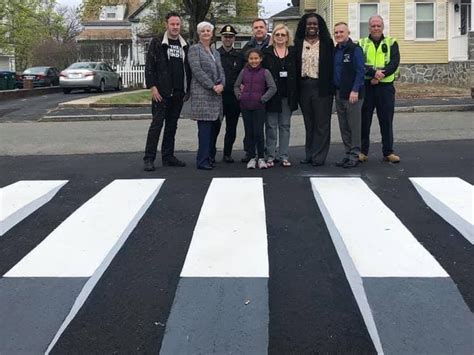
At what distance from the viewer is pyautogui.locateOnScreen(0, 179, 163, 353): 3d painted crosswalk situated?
3.72 m

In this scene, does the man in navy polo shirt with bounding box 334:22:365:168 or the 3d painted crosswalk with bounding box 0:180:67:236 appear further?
the man in navy polo shirt with bounding box 334:22:365:168

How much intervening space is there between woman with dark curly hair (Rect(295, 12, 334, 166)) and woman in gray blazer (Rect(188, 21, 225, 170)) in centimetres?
108

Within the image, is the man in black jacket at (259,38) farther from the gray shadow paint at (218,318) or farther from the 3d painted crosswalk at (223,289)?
the gray shadow paint at (218,318)

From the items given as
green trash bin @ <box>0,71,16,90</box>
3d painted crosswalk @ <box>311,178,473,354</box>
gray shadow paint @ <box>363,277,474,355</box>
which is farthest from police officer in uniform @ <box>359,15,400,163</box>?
green trash bin @ <box>0,71,16,90</box>

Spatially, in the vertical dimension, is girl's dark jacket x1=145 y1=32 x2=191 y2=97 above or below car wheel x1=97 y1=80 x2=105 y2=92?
below

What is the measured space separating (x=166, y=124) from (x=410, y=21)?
2011 cm

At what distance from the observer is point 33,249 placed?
504cm

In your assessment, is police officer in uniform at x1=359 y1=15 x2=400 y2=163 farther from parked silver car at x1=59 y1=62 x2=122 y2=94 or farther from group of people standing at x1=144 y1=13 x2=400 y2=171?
parked silver car at x1=59 y1=62 x2=122 y2=94

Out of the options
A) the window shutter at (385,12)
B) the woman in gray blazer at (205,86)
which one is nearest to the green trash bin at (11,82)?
the window shutter at (385,12)

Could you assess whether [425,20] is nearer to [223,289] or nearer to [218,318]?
[223,289]

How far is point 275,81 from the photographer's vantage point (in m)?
7.94

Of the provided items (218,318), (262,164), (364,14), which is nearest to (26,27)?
(364,14)

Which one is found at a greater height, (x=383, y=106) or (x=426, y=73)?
(x=426, y=73)

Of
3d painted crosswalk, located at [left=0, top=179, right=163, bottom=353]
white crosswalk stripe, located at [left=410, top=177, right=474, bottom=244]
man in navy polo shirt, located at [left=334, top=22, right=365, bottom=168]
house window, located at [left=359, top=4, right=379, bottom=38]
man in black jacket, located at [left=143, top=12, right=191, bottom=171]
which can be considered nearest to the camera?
3d painted crosswalk, located at [left=0, top=179, right=163, bottom=353]
